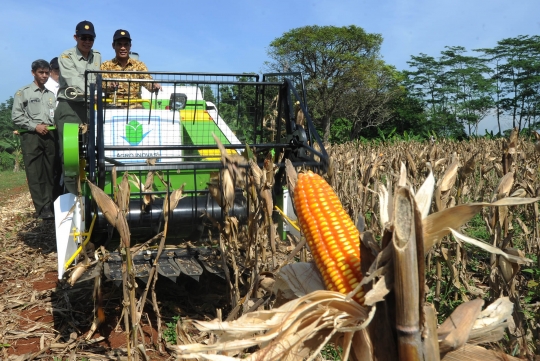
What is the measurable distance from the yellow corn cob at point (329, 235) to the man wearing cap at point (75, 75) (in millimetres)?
4462

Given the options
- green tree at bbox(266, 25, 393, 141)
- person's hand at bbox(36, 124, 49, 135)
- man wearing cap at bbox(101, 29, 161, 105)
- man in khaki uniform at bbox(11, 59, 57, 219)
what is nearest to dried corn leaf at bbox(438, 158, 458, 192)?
man wearing cap at bbox(101, 29, 161, 105)

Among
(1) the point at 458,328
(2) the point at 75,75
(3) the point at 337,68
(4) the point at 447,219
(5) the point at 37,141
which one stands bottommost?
(1) the point at 458,328

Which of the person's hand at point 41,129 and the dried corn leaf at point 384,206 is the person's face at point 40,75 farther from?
the dried corn leaf at point 384,206

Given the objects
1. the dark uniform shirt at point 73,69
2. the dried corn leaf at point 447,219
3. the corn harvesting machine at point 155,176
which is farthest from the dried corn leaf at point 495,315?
the dark uniform shirt at point 73,69

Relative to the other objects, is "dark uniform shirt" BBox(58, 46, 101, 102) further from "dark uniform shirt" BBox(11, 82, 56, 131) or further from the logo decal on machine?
"dark uniform shirt" BBox(11, 82, 56, 131)

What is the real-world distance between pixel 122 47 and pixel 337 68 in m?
33.6

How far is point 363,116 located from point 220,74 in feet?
111

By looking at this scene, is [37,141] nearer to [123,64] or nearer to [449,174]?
[123,64]

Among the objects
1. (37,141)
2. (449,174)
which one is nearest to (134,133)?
(37,141)

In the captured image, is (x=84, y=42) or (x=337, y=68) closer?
(x=84, y=42)

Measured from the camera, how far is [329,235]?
1.51 metres

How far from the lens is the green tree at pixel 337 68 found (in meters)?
37.0

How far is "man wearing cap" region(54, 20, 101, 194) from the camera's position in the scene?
18.7 feet

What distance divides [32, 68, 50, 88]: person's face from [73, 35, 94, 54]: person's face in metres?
1.77
